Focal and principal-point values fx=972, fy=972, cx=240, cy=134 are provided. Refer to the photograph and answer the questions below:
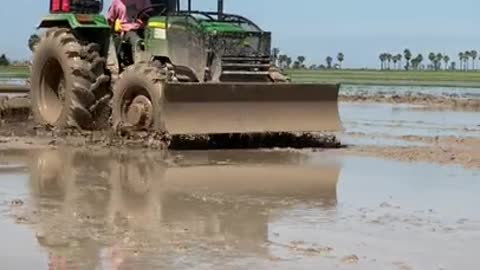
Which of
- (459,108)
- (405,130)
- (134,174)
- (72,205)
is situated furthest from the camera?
(459,108)

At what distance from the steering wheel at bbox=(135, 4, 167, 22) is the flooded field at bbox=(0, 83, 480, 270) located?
2.35 m

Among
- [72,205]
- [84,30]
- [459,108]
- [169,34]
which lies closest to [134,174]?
[72,205]

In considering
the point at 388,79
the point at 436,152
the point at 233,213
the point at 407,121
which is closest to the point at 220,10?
the point at 436,152

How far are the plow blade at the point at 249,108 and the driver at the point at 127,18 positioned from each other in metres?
2.18

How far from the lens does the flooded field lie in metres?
6.26

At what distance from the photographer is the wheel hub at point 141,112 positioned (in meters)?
13.5

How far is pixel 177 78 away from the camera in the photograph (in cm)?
1372

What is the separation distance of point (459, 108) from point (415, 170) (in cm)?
1789

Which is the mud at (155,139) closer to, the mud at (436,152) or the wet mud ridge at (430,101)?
the mud at (436,152)

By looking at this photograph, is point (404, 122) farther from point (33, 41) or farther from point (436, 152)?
point (33, 41)

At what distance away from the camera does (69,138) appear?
14570 millimetres

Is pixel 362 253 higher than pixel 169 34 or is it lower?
lower

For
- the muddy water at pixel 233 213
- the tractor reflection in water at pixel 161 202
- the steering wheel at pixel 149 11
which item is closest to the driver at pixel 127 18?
the steering wheel at pixel 149 11

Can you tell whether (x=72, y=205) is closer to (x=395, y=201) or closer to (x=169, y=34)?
(x=395, y=201)
